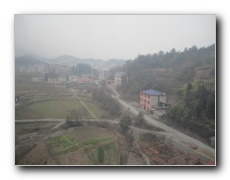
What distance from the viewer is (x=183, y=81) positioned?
369 cm

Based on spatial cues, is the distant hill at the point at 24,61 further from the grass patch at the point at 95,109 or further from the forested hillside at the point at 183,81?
the forested hillside at the point at 183,81

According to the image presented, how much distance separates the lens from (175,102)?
367 centimetres

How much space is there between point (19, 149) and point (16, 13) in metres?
2.07

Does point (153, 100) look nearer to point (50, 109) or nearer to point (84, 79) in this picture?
point (84, 79)

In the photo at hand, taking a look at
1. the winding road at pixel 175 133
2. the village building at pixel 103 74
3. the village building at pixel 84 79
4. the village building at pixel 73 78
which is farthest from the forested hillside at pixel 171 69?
the village building at pixel 73 78

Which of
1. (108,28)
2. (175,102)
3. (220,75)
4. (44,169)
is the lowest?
(44,169)

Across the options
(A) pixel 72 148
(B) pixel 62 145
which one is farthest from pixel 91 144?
(B) pixel 62 145

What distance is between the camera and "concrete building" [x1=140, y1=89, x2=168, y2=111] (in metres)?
3.71

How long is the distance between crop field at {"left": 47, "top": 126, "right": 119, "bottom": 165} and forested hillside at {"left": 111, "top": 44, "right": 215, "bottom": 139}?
77 cm

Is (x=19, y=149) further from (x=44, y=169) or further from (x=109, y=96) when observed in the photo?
(x=109, y=96)

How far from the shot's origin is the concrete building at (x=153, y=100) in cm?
371

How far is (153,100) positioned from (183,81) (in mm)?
557
